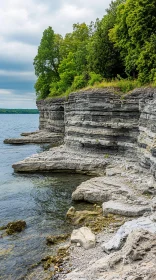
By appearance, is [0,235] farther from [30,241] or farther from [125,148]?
[125,148]

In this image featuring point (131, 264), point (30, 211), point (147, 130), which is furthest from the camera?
point (147, 130)

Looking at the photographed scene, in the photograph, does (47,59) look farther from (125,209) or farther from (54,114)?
(125,209)

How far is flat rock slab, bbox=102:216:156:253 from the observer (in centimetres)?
1310

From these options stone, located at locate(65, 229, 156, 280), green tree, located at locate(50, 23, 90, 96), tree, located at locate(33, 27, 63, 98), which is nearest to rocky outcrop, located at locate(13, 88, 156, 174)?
stone, located at locate(65, 229, 156, 280)

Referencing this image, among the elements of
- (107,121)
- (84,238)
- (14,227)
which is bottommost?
(14,227)

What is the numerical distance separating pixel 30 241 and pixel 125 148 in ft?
58.4

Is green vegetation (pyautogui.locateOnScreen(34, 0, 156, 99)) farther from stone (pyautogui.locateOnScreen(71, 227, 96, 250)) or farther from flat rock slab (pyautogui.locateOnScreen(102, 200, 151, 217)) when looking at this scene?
stone (pyautogui.locateOnScreen(71, 227, 96, 250))

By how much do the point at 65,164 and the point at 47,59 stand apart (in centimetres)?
4361

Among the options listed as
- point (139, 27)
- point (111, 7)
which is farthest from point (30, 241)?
point (111, 7)

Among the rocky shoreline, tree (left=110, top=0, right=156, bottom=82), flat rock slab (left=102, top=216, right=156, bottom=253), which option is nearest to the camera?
the rocky shoreline

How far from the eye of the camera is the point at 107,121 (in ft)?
108

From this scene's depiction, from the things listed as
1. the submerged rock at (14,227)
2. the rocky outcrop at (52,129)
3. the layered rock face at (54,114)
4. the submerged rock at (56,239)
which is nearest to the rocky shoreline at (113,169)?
the submerged rock at (56,239)

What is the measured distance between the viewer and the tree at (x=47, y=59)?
225ft

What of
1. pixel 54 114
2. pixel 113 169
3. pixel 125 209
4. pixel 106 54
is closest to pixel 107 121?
pixel 113 169
